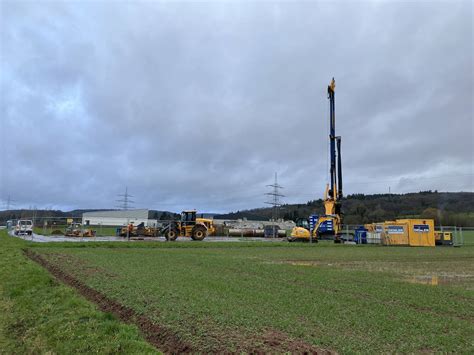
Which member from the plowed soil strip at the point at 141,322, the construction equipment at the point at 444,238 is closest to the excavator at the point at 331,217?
the construction equipment at the point at 444,238

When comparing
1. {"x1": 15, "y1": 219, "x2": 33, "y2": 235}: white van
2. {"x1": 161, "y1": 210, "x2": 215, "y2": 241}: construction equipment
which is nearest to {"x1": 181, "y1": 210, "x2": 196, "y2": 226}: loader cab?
{"x1": 161, "y1": 210, "x2": 215, "y2": 241}: construction equipment

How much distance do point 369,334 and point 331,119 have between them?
38.5 meters

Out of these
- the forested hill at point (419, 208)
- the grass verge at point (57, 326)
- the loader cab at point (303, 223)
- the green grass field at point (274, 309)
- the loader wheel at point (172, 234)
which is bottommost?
the grass verge at point (57, 326)

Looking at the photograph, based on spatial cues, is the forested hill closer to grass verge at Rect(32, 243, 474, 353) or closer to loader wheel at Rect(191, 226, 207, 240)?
loader wheel at Rect(191, 226, 207, 240)

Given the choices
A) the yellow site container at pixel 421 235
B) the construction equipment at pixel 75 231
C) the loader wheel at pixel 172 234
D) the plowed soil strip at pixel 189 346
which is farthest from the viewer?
the construction equipment at pixel 75 231

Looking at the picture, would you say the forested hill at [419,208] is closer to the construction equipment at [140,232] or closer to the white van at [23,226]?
the construction equipment at [140,232]

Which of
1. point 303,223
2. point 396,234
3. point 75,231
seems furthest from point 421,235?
point 75,231

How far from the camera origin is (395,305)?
7910 mm

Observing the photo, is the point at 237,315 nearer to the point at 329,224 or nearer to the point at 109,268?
the point at 109,268

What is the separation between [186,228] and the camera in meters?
37.2

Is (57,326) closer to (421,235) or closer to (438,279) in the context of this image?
(438,279)

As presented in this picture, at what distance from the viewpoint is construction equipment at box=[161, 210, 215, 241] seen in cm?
3644

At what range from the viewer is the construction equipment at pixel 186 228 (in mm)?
36438

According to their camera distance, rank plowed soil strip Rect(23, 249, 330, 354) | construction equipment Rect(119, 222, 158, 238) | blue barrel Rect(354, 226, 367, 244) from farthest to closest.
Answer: construction equipment Rect(119, 222, 158, 238) < blue barrel Rect(354, 226, 367, 244) < plowed soil strip Rect(23, 249, 330, 354)
